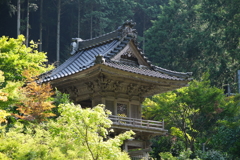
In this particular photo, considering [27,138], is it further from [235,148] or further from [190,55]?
[190,55]

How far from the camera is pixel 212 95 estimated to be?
23.9 metres

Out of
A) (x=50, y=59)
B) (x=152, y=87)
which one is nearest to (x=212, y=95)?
(x=152, y=87)

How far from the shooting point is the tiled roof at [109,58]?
57.4 feet

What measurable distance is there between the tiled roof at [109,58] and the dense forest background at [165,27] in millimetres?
12395

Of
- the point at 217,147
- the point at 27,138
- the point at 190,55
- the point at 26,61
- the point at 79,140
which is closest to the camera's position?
the point at 79,140

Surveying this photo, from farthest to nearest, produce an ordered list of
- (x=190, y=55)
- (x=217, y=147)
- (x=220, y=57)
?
1. (x=190, y=55)
2. (x=220, y=57)
3. (x=217, y=147)

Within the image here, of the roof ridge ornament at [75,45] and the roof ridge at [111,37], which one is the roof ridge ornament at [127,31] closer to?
the roof ridge at [111,37]

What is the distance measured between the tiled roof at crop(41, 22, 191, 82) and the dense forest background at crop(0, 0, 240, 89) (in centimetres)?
1240

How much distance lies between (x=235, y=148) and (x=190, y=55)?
56.6 feet

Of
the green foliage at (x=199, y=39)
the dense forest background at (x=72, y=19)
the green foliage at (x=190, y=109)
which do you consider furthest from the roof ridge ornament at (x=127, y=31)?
the dense forest background at (x=72, y=19)

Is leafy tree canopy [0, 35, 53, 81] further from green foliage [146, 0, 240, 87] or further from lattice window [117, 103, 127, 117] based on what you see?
green foliage [146, 0, 240, 87]

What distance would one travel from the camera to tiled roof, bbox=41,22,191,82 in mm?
17497

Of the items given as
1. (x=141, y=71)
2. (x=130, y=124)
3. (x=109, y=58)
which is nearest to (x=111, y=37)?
(x=109, y=58)

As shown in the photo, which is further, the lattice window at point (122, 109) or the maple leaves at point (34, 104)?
the lattice window at point (122, 109)
